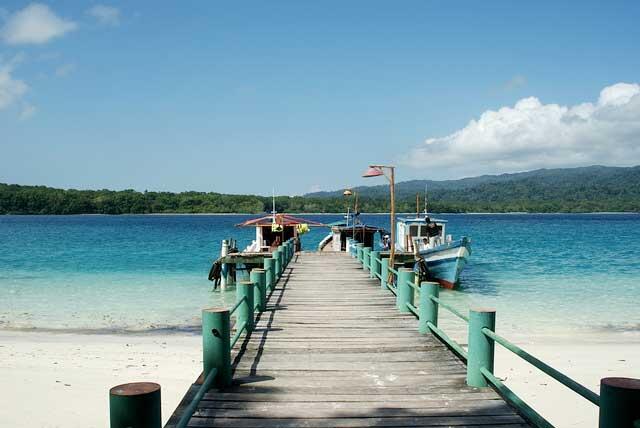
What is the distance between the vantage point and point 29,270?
1451 inches

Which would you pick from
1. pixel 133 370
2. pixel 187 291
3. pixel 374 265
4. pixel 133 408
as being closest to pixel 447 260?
pixel 374 265

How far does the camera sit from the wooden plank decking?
5.09 m

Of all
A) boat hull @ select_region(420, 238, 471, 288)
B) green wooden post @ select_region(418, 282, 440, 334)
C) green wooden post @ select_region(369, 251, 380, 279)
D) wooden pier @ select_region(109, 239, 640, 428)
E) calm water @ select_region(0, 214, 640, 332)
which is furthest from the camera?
boat hull @ select_region(420, 238, 471, 288)

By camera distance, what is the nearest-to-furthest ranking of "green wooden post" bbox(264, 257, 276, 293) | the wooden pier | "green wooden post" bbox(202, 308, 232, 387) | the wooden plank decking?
1. the wooden pier
2. the wooden plank decking
3. "green wooden post" bbox(202, 308, 232, 387)
4. "green wooden post" bbox(264, 257, 276, 293)

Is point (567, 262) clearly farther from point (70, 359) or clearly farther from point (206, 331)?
point (206, 331)

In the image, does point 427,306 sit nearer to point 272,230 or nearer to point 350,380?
point 350,380

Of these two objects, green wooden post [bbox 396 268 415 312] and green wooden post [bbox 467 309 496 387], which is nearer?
green wooden post [bbox 467 309 496 387]

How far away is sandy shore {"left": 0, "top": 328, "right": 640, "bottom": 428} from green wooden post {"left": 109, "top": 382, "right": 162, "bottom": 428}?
262 inches

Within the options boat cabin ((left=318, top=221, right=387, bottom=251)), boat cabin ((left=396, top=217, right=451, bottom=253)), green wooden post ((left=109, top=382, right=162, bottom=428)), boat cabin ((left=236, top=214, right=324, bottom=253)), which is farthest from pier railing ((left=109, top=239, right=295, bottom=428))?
boat cabin ((left=318, top=221, right=387, bottom=251))

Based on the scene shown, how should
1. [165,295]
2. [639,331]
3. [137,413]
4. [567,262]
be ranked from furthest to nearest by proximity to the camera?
[567,262], [165,295], [639,331], [137,413]

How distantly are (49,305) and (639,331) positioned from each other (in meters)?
23.6

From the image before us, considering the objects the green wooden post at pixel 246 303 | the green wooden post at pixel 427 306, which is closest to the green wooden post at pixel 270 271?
the green wooden post at pixel 246 303

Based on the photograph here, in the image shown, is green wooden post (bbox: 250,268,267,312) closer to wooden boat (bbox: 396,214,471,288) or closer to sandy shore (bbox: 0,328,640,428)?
sandy shore (bbox: 0,328,640,428)

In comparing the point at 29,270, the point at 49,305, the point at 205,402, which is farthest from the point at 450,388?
the point at 29,270
